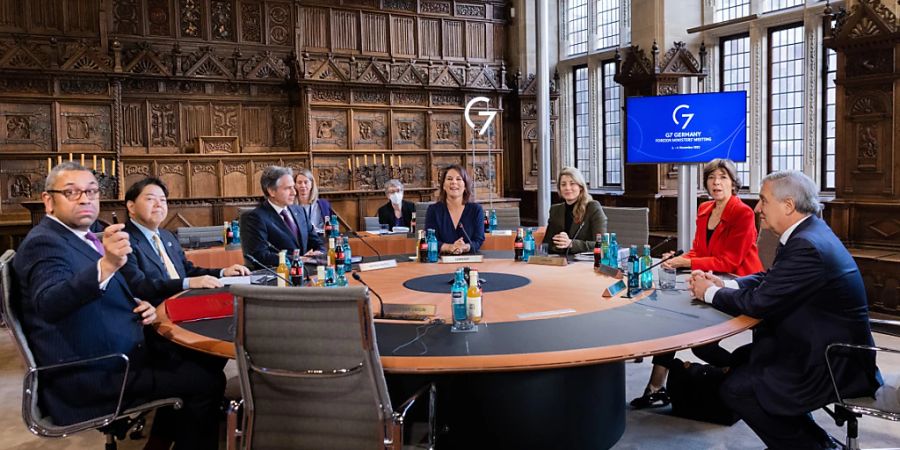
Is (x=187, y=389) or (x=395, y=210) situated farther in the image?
(x=395, y=210)

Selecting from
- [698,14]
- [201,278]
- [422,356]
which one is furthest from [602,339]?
[698,14]

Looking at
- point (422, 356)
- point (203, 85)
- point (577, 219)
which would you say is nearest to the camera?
point (422, 356)

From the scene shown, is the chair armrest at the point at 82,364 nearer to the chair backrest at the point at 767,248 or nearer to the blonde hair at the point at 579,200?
the blonde hair at the point at 579,200

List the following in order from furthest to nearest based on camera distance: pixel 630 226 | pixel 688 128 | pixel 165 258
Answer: pixel 688 128 → pixel 630 226 → pixel 165 258

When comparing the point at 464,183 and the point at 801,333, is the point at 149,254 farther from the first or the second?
the point at 801,333

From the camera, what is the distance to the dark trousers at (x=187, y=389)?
9.07ft

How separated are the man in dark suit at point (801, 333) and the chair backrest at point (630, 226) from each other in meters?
2.84

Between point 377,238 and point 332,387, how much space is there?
4285 mm

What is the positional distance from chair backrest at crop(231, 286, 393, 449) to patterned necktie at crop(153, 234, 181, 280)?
5.48 ft

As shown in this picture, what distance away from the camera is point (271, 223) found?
183 inches

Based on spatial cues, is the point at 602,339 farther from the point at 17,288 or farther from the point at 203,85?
the point at 203,85

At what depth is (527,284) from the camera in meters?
3.56

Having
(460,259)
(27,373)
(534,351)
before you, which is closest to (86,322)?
(27,373)

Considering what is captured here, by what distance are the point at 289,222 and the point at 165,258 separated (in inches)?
50.3
